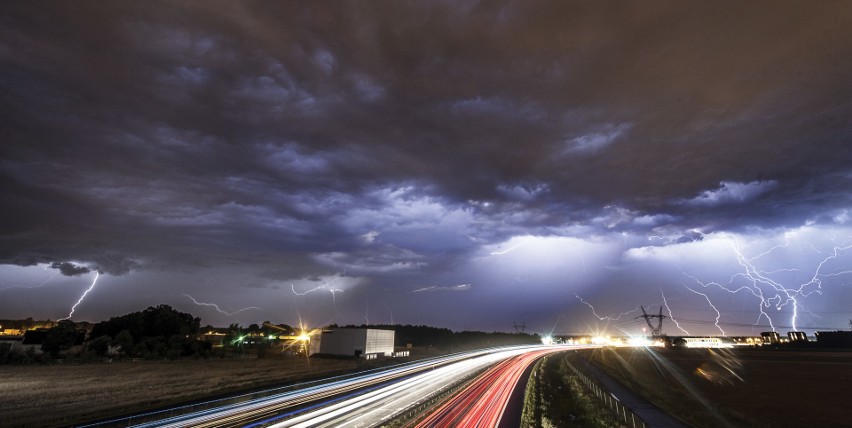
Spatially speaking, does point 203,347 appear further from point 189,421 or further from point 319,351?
point 189,421

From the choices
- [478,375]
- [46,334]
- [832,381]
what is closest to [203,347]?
[46,334]

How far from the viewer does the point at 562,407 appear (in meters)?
36.2

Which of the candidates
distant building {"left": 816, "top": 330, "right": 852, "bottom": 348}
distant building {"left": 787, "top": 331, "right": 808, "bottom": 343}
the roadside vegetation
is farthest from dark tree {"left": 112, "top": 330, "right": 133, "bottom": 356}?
distant building {"left": 787, "top": 331, "right": 808, "bottom": 343}

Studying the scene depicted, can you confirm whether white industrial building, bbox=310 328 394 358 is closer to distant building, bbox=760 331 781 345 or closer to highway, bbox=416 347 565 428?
highway, bbox=416 347 565 428

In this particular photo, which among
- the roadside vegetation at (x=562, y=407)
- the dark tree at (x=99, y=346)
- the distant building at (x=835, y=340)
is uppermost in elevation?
the distant building at (x=835, y=340)

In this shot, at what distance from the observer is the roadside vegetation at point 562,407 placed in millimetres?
Answer: 30016

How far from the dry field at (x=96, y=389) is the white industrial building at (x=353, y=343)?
32.6 meters

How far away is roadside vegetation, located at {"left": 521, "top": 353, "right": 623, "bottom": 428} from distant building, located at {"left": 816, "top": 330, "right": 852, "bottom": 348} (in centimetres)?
15206

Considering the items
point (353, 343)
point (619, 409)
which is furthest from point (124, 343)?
point (619, 409)

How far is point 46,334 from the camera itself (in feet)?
299

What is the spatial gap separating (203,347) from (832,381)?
397 feet

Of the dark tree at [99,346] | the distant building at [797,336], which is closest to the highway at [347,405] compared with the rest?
the dark tree at [99,346]

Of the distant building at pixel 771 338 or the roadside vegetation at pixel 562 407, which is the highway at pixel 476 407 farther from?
the distant building at pixel 771 338

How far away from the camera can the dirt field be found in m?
34.7
